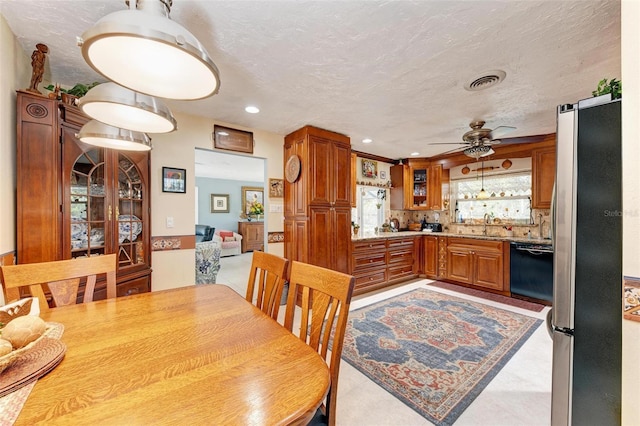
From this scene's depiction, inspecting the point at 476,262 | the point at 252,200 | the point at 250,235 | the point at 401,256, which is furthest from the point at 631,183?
the point at 252,200

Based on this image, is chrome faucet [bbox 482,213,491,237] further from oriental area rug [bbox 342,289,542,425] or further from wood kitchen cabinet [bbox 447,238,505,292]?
oriental area rug [bbox 342,289,542,425]

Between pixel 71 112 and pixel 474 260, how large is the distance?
5.09 m

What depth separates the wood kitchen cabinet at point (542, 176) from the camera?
142 inches

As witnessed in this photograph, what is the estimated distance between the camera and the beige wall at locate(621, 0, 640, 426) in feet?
2.55

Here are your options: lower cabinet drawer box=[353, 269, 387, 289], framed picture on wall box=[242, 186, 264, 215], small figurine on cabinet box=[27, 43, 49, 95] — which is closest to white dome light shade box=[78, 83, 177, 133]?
small figurine on cabinet box=[27, 43, 49, 95]

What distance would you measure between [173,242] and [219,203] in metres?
5.92

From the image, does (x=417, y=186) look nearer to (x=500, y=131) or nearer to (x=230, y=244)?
(x=500, y=131)

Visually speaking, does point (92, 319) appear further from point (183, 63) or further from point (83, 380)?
point (183, 63)

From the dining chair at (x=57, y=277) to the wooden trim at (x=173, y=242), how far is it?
123cm

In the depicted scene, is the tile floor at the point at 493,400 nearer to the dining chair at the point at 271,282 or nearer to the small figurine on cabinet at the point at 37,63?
the dining chair at the point at 271,282

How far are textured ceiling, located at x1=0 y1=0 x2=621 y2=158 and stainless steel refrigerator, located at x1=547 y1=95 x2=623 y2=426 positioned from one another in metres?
0.80

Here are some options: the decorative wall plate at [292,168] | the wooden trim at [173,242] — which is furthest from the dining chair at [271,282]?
the decorative wall plate at [292,168]

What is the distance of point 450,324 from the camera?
2.77 meters

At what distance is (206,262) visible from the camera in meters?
3.77
